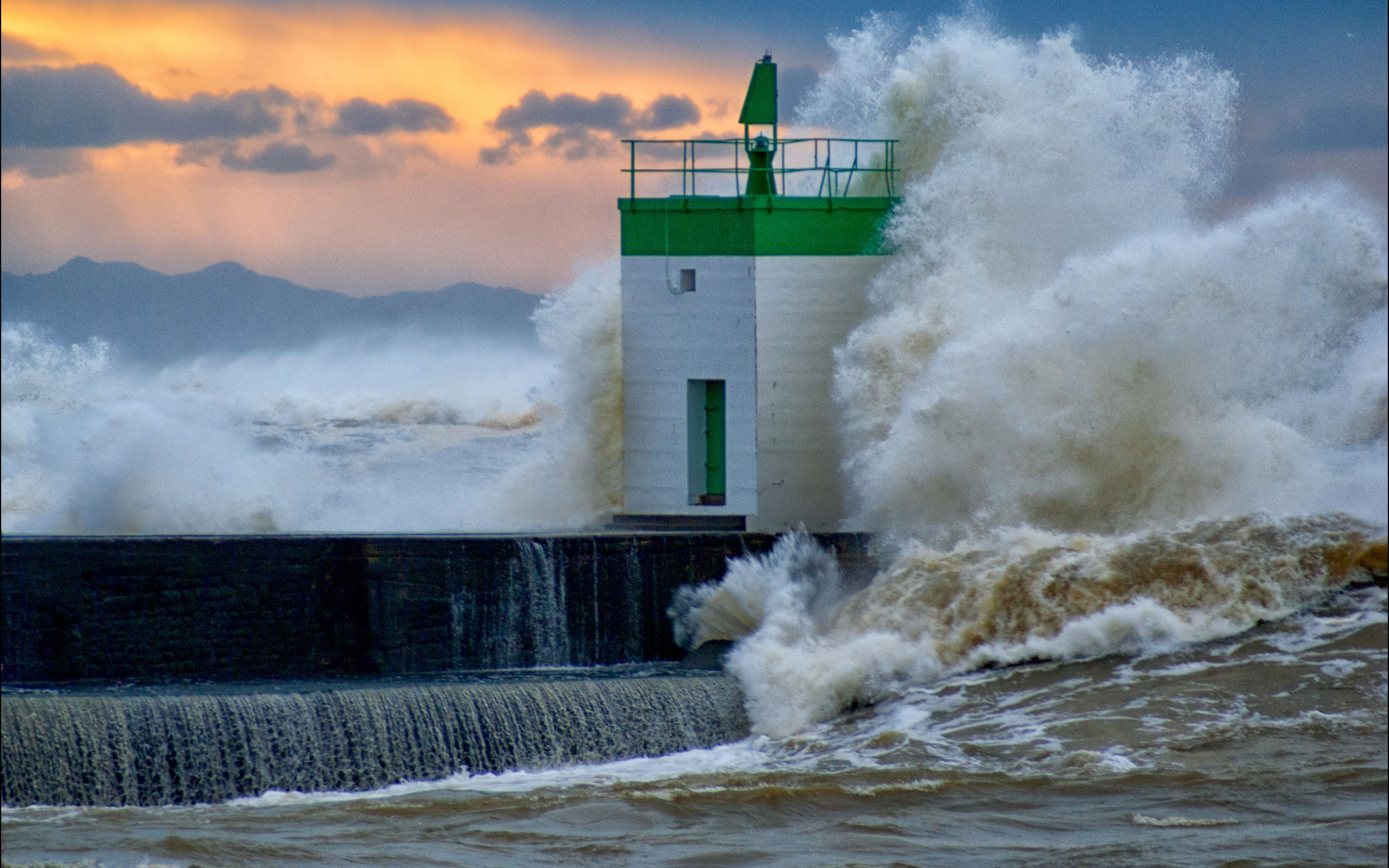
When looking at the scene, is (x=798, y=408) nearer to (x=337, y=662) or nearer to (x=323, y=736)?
(x=337, y=662)

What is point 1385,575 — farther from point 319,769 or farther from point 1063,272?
point 319,769

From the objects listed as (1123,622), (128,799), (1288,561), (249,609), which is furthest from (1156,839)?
(249,609)

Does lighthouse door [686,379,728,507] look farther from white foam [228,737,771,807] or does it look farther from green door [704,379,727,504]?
white foam [228,737,771,807]

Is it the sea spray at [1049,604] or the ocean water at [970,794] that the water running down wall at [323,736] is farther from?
the sea spray at [1049,604]

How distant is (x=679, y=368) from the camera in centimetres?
1170

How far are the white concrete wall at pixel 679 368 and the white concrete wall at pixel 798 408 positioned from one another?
0.38 feet

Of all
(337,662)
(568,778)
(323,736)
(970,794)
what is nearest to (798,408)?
(337,662)

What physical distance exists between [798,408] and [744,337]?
0.70 meters

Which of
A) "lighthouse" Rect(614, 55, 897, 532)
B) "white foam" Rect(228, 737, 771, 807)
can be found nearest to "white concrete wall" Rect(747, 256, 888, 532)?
"lighthouse" Rect(614, 55, 897, 532)

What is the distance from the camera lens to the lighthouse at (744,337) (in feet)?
38.0

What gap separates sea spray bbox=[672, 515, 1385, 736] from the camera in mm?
8719

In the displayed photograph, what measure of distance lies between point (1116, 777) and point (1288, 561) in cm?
249

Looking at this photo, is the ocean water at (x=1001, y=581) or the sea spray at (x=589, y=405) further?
the sea spray at (x=589, y=405)

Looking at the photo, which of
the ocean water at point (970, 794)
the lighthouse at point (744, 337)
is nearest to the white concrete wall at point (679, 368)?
the lighthouse at point (744, 337)
